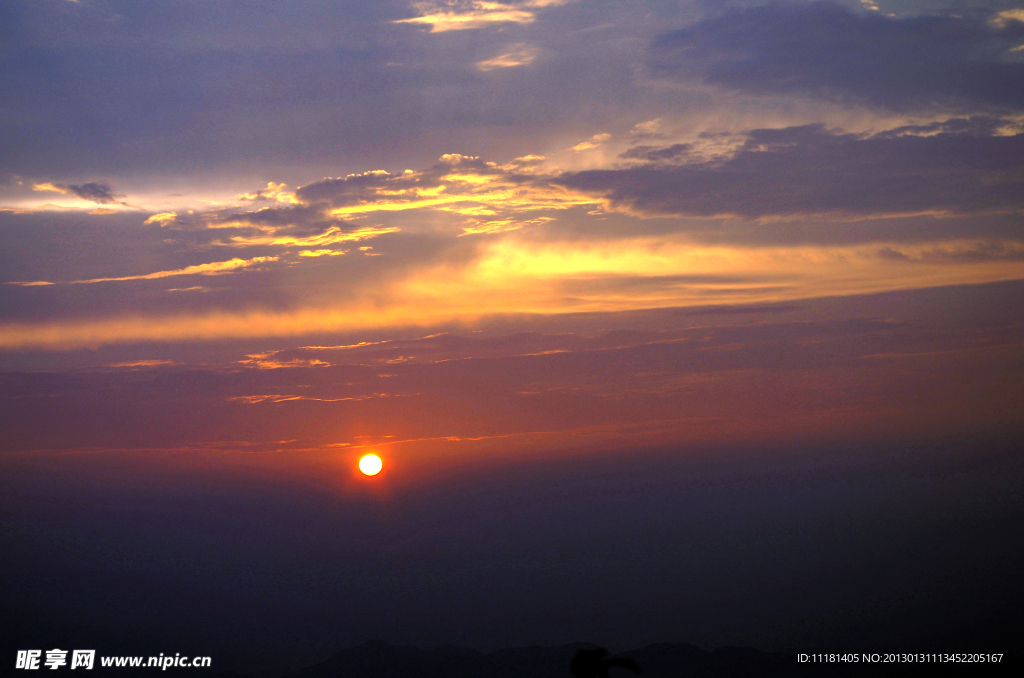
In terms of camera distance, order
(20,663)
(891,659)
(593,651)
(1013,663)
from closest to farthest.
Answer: (593,651) < (20,663) < (891,659) < (1013,663)

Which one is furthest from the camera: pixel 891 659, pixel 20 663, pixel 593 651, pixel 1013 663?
pixel 1013 663

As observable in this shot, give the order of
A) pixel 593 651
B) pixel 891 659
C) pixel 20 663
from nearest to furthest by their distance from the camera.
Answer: pixel 593 651
pixel 20 663
pixel 891 659

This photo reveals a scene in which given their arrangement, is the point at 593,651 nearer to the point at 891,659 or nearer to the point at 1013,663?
the point at 891,659

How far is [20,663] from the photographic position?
54.1m

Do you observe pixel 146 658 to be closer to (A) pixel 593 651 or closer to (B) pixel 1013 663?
(A) pixel 593 651

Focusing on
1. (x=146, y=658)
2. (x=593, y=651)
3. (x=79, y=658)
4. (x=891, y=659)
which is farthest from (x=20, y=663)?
(x=891, y=659)

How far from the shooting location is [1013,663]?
18225 centimetres

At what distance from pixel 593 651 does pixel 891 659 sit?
82676 millimetres

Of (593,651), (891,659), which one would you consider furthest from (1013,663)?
(593,651)

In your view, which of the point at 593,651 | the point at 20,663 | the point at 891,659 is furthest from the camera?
the point at 891,659

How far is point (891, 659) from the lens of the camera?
91062 mm

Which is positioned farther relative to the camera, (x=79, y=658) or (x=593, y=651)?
(x=79, y=658)

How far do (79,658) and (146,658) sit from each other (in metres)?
5.97

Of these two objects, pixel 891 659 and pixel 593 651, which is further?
pixel 891 659
